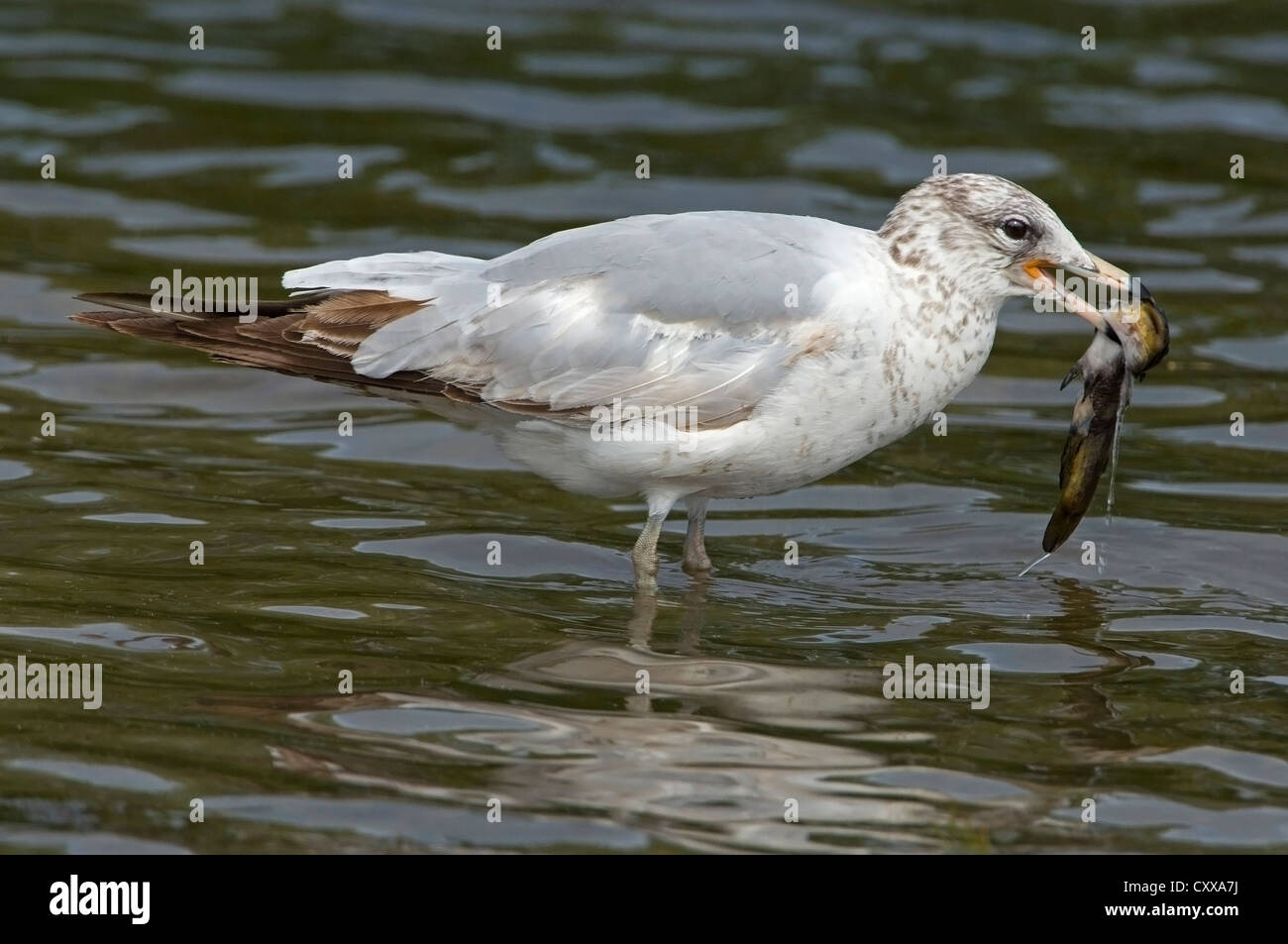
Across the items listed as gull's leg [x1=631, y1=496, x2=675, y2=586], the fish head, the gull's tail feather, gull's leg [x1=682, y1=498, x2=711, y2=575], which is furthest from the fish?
the gull's tail feather

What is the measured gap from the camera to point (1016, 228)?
24.1 feet

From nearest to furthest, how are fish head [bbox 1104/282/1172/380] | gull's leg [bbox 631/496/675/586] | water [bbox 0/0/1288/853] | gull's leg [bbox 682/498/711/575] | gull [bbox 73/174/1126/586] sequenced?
water [bbox 0/0/1288/853] → gull [bbox 73/174/1126/586] → fish head [bbox 1104/282/1172/380] → gull's leg [bbox 631/496/675/586] → gull's leg [bbox 682/498/711/575]

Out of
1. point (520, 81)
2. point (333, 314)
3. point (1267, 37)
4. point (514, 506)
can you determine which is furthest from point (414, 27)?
point (333, 314)

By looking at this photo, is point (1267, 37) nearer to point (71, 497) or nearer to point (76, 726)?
point (71, 497)

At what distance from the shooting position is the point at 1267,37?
1577 cm

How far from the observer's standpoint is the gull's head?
24.1 feet

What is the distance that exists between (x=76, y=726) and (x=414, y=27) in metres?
11.0

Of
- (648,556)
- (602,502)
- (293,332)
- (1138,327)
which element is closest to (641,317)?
(648,556)

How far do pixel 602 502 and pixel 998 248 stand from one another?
2.63m

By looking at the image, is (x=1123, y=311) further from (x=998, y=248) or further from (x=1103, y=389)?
(x=998, y=248)

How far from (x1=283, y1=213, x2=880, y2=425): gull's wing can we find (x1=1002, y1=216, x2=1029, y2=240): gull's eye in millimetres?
522

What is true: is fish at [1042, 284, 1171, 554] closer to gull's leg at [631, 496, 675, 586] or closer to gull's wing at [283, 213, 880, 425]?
gull's wing at [283, 213, 880, 425]

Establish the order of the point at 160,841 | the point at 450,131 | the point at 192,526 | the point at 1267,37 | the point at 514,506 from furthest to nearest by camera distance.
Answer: the point at 1267,37
the point at 450,131
the point at 514,506
the point at 192,526
the point at 160,841

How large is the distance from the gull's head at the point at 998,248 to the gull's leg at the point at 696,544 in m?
1.38
